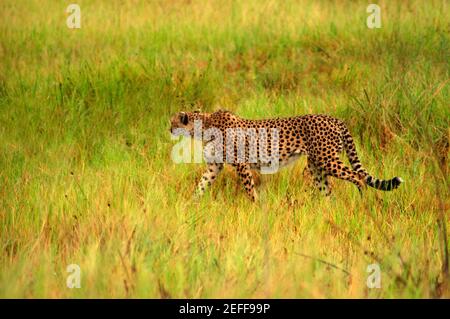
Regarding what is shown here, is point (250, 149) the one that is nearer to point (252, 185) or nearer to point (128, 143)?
point (252, 185)

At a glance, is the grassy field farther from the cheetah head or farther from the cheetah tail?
the cheetah head

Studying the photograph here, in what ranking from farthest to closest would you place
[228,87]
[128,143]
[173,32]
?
[173,32] < [228,87] < [128,143]

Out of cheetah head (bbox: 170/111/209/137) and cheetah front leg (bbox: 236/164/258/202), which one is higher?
cheetah head (bbox: 170/111/209/137)

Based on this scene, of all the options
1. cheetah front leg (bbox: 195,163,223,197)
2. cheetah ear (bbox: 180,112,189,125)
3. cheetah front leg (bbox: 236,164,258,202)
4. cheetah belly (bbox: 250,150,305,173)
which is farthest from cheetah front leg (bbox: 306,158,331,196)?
cheetah ear (bbox: 180,112,189,125)

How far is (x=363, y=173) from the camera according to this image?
608cm

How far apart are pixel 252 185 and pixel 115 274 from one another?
7.61 ft

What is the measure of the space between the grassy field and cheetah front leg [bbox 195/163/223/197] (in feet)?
0.39

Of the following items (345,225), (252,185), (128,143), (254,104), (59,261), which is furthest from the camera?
(254,104)

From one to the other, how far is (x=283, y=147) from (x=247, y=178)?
1.23 feet

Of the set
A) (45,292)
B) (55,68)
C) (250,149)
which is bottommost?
(45,292)

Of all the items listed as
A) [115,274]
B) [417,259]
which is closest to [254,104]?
[417,259]

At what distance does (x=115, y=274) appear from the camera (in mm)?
3861

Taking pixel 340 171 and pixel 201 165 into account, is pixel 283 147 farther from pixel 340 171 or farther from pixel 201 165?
pixel 201 165

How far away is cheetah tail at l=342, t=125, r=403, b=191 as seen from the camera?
5.68 m
